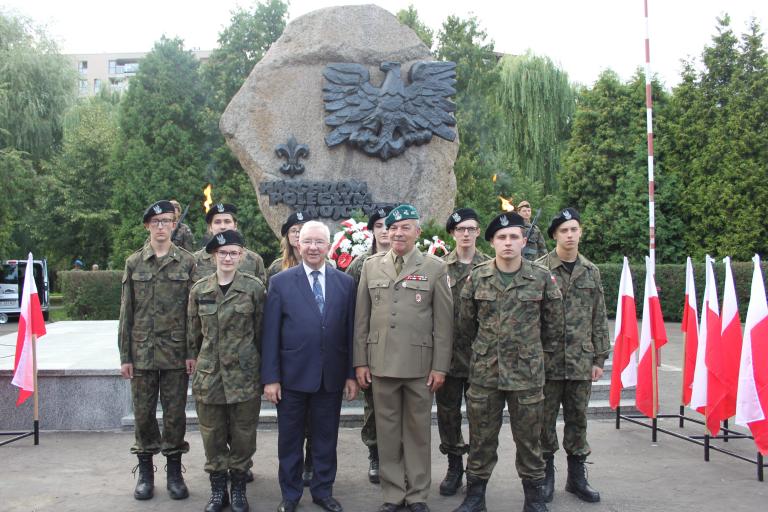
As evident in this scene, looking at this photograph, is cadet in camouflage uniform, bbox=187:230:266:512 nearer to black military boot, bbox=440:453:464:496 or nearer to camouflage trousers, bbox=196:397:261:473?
camouflage trousers, bbox=196:397:261:473

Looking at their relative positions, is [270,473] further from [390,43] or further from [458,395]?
[390,43]

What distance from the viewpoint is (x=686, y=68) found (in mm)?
18484

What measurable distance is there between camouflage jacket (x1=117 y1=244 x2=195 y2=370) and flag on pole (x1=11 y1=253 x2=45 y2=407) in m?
1.62

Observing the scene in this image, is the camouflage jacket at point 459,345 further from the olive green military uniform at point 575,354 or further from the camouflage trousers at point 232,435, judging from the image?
the camouflage trousers at point 232,435

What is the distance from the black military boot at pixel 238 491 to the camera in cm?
406

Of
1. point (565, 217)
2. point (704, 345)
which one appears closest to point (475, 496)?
point (565, 217)

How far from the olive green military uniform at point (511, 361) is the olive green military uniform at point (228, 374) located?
130cm

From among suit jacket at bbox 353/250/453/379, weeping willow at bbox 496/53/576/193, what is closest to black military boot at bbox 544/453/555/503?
suit jacket at bbox 353/250/453/379

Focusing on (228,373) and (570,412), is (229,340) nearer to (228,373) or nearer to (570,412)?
(228,373)

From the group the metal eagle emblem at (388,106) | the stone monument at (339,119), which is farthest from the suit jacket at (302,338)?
the metal eagle emblem at (388,106)

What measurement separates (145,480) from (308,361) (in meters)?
1.39

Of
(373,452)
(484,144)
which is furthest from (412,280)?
(484,144)

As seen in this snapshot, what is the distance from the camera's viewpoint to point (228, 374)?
4.04 meters

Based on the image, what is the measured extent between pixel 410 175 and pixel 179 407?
5606mm
